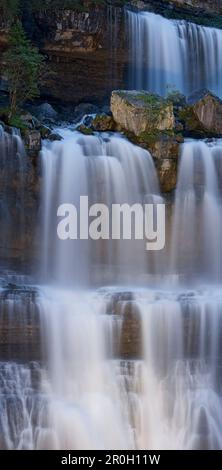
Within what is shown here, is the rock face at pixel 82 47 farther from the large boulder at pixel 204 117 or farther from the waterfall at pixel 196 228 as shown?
the waterfall at pixel 196 228

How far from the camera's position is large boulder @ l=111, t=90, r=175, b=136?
1638cm

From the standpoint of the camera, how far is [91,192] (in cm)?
1522

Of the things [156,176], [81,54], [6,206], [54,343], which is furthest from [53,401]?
[81,54]

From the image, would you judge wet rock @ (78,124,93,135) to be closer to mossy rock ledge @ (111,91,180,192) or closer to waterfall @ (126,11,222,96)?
mossy rock ledge @ (111,91,180,192)

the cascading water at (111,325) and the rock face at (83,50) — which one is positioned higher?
the rock face at (83,50)

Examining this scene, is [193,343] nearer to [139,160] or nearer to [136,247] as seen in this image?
[136,247]

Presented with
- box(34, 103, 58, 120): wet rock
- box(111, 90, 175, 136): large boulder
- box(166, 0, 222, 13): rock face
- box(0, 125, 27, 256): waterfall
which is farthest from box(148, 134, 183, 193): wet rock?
box(166, 0, 222, 13): rock face

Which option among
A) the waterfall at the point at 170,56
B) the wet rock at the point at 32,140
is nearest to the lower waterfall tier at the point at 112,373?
the wet rock at the point at 32,140

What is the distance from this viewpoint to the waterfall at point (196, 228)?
51.2ft

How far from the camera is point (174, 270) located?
15492 mm

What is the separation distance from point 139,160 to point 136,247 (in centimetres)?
207

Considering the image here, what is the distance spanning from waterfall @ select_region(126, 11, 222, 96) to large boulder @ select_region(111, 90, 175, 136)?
4.19m

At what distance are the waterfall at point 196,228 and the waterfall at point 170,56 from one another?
581 cm

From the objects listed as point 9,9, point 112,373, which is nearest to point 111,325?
point 112,373
